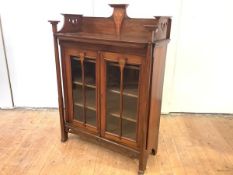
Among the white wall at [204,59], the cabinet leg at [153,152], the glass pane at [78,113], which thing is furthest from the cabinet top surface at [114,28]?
the cabinet leg at [153,152]

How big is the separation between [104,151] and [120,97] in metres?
0.61

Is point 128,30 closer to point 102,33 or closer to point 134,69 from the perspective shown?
point 102,33

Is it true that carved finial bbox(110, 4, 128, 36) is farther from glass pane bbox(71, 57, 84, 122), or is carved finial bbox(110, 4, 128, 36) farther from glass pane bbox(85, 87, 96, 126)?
glass pane bbox(85, 87, 96, 126)

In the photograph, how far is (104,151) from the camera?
6.66 feet

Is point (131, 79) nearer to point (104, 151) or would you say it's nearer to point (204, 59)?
point (104, 151)

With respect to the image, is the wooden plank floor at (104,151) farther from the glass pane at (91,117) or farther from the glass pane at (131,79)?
the glass pane at (131,79)

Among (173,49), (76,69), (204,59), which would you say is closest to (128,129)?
(76,69)

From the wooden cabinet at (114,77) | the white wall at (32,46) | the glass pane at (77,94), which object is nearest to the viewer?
the wooden cabinet at (114,77)

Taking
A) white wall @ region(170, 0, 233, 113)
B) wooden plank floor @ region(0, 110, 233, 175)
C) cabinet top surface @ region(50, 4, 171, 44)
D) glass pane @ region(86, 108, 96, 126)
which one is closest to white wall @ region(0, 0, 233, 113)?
white wall @ region(170, 0, 233, 113)

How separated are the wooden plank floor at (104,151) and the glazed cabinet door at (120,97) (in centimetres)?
26

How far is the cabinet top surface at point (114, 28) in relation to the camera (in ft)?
5.37

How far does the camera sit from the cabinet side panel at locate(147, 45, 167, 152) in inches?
61.1

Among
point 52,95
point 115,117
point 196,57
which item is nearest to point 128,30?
point 115,117

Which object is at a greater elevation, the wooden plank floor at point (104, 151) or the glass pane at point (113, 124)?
the glass pane at point (113, 124)
